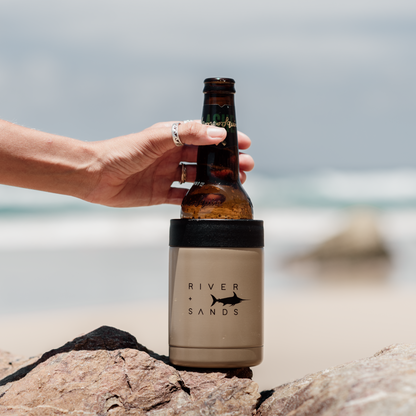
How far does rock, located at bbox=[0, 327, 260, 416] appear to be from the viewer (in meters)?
2.32

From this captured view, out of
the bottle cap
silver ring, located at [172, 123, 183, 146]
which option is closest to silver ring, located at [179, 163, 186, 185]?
silver ring, located at [172, 123, 183, 146]

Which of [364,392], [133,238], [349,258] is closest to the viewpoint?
[364,392]

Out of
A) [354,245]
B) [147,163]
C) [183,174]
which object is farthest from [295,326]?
[147,163]

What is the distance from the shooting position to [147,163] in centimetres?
297

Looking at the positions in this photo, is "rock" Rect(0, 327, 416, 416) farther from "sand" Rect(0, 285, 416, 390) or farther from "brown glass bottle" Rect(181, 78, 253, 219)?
"sand" Rect(0, 285, 416, 390)

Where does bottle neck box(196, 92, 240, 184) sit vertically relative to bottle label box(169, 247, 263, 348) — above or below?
above

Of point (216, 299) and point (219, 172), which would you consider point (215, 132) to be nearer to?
point (219, 172)

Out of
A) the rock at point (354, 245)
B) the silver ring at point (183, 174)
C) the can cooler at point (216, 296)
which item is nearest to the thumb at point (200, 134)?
the can cooler at point (216, 296)

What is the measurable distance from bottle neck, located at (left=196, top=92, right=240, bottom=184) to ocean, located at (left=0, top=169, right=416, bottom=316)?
6.51 meters

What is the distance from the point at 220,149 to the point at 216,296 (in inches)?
28.7

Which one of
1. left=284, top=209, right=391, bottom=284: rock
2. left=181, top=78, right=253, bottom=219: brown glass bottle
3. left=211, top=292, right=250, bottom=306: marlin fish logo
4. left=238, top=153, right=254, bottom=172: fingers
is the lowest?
left=211, top=292, right=250, bottom=306: marlin fish logo

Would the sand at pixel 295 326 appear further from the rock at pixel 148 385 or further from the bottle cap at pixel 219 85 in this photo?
the bottle cap at pixel 219 85

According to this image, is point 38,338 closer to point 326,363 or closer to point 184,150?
point 326,363

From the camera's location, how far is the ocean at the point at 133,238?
9.73 m
